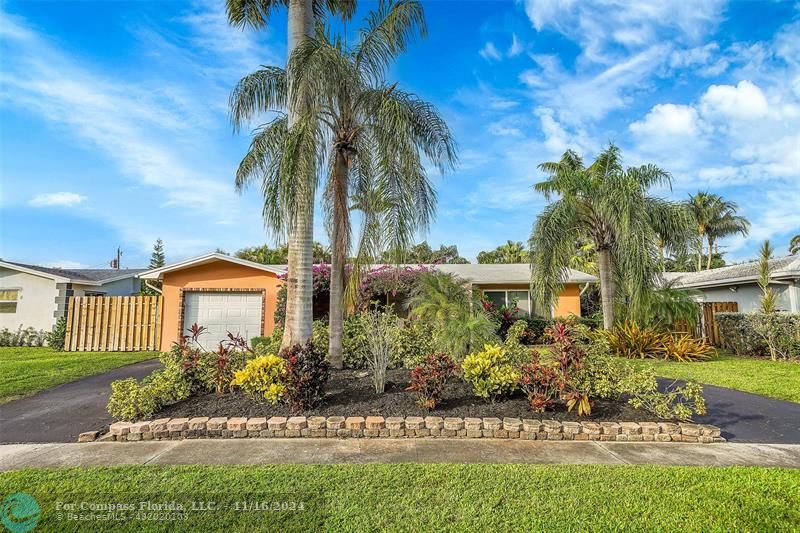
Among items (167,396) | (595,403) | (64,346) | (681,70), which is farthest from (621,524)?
(64,346)

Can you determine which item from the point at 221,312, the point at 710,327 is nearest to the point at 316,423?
the point at 221,312

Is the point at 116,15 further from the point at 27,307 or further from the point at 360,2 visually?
the point at 27,307

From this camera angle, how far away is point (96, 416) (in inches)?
214

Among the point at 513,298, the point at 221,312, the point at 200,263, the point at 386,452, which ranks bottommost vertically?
the point at 386,452

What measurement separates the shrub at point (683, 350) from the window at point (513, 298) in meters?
5.52

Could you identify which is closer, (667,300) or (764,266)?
(667,300)

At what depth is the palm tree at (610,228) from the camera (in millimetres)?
10172

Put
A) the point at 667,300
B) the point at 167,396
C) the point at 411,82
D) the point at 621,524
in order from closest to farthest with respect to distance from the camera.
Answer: the point at 621,524, the point at 167,396, the point at 411,82, the point at 667,300

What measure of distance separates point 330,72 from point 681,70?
1007 cm

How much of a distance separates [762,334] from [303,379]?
13.6 meters

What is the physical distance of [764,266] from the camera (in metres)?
12.5

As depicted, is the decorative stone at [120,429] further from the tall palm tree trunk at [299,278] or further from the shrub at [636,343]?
the shrub at [636,343]

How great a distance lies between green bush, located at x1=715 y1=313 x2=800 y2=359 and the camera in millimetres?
10672

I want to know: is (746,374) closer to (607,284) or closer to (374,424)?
(607,284)
